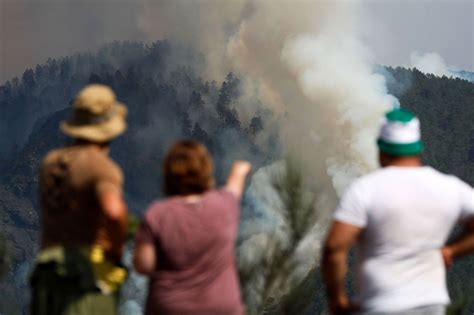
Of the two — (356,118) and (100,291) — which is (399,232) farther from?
(356,118)

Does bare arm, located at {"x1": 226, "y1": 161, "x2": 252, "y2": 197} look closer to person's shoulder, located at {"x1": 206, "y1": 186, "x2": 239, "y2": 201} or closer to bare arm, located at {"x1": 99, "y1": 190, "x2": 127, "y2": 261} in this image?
person's shoulder, located at {"x1": 206, "y1": 186, "x2": 239, "y2": 201}

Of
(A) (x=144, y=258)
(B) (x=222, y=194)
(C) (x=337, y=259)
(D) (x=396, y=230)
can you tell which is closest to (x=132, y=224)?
(A) (x=144, y=258)

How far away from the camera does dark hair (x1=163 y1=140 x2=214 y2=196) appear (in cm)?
548

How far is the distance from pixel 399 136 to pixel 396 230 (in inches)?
18.6

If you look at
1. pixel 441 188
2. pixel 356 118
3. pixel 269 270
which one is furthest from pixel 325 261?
pixel 356 118

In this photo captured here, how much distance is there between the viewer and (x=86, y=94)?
596 centimetres

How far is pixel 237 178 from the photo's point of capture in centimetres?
583

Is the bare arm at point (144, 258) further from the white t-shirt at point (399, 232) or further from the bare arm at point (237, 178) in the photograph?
the white t-shirt at point (399, 232)

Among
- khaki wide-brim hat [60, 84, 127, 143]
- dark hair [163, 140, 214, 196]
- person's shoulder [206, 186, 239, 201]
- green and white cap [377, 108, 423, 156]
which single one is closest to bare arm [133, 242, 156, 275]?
dark hair [163, 140, 214, 196]

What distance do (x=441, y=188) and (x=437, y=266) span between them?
15.4 inches

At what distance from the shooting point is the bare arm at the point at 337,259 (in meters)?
5.56

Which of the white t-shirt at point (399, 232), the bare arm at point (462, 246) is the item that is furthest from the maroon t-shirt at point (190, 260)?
the bare arm at point (462, 246)

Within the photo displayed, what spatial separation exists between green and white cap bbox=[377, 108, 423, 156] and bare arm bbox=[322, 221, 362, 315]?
48 cm

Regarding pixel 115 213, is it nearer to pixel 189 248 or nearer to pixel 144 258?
pixel 144 258
